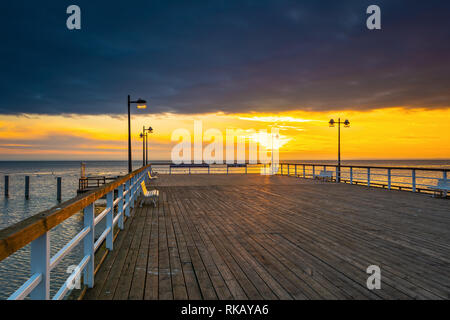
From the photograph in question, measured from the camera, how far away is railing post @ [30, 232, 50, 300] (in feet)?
5.63

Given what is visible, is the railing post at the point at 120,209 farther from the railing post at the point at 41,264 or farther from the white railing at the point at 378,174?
the white railing at the point at 378,174

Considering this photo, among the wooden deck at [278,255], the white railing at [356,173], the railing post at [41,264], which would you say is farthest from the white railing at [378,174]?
the railing post at [41,264]

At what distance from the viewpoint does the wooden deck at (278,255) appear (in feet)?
9.75

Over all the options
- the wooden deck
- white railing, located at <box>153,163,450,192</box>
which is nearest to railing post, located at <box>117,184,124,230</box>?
the wooden deck

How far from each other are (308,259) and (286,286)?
0.99 metres

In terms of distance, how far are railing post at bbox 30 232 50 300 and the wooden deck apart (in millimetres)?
1224

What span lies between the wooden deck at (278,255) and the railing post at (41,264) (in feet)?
4.02

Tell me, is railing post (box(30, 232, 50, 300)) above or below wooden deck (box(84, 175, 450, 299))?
above

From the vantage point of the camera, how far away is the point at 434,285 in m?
3.09

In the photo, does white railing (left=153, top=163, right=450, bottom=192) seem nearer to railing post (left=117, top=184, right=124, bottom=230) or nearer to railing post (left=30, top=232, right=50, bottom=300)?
railing post (left=117, top=184, right=124, bottom=230)

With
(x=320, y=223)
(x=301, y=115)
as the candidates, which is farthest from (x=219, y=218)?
(x=301, y=115)

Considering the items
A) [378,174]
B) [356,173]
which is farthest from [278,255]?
[356,173]

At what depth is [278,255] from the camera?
4090mm
